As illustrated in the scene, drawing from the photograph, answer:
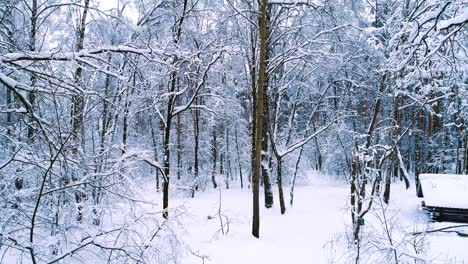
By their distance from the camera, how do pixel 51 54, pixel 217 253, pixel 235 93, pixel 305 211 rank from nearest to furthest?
pixel 51 54 → pixel 217 253 → pixel 305 211 → pixel 235 93

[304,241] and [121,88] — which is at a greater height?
[121,88]

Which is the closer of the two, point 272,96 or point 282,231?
point 282,231

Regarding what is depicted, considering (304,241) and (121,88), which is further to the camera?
(304,241)

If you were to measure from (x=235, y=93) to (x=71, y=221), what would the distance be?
2337 cm

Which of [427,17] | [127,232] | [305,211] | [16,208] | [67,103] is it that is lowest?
[305,211]

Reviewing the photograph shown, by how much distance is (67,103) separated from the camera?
17.0 feet

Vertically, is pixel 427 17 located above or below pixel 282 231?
above

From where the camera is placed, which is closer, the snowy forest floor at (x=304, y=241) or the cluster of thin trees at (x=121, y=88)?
the cluster of thin trees at (x=121, y=88)

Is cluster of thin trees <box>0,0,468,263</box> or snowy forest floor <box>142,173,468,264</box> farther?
snowy forest floor <box>142,173,468,264</box>

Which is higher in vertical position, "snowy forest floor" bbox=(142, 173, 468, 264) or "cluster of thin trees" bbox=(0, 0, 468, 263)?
"cluster of thin trees" bbox=(0, 0, 468, 263)

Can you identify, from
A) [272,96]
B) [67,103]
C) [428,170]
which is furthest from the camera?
[428,170]

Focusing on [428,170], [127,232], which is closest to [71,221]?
[127,232]

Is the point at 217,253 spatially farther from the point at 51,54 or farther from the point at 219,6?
the point at 219,6

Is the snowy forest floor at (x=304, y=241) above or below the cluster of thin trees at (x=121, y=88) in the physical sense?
below
